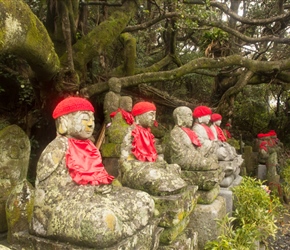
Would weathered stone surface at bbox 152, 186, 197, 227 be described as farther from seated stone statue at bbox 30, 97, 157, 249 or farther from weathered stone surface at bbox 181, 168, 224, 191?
weathered stone surface at bbox 181, 168, 224, 191

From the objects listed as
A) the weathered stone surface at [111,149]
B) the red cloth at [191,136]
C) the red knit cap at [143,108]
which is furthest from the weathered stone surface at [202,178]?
the weathered stone surface at [111,149]

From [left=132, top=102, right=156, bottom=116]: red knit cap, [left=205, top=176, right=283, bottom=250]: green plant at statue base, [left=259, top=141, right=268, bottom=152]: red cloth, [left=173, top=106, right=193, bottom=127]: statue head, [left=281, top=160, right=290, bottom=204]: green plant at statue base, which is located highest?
[left=132, top=102, right=156, bottom=116]: red knit cap

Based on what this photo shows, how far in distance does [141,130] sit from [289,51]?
6613 millimetres

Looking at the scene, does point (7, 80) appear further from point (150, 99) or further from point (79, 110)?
point (79, 110)

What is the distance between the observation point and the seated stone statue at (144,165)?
2947 millimetres

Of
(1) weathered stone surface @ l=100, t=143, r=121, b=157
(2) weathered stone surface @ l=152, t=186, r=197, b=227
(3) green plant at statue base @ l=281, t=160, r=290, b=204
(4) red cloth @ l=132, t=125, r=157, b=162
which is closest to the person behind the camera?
(2) weathered stone surface @ l=152, t=186, r=197, b=227

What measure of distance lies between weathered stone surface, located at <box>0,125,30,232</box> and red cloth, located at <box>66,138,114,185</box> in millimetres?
953

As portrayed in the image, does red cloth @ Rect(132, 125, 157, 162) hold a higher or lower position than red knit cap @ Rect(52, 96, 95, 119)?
lower

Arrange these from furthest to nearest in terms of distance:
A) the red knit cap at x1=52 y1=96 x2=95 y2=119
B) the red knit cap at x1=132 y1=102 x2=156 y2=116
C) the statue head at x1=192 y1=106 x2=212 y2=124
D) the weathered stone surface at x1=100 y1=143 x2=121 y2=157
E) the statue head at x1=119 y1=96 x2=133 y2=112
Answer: the statue head at x1=119 y1=96 x2=133 y2=112 < the weathered stone surface at x1=100 y1=143 x2=121 y2=157 < the statue head at x1=192 y1=106 x2=212 y2=124 < the red knit cap at x1=132 y1=102 x2=156 y2=116 < the red knit cap at x1=52 y1=96 x2=95 y2=119

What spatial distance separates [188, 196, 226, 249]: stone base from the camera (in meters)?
3.66

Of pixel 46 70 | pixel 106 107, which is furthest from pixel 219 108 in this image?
pixel 46 70

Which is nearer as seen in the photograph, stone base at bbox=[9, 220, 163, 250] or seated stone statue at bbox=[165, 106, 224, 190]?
stone base at bbox=[9, 220, 163, 250]

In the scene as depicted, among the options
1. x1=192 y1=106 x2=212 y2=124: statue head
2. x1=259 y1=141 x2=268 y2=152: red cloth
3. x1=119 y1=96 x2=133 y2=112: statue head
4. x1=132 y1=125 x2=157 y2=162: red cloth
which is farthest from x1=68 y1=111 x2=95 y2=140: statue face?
x1=259 y1=141 x2=268 y2=152: red cloth

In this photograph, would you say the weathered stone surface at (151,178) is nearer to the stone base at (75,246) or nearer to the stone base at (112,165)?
the stone base at (75,246)
